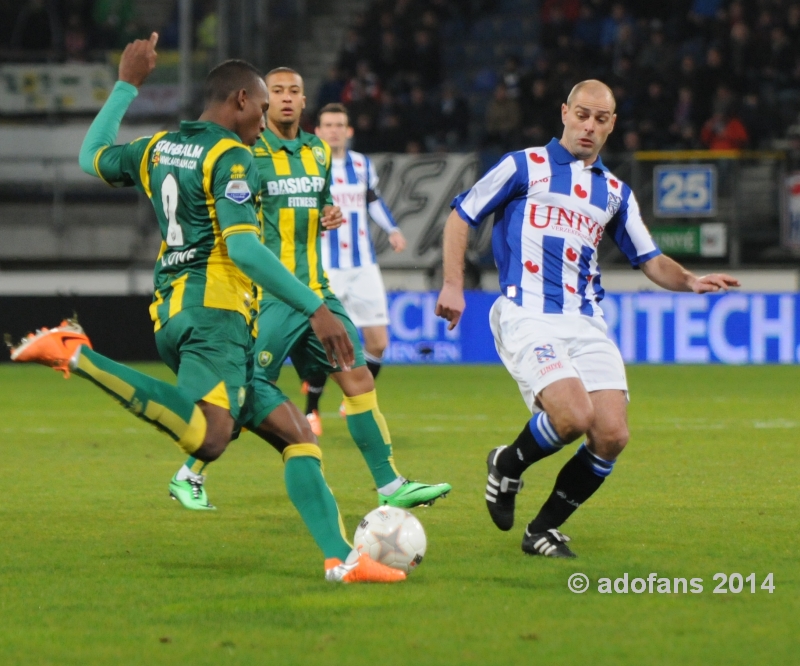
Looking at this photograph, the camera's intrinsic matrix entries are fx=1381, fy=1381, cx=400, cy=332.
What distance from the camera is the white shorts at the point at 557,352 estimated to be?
5551 millimetres

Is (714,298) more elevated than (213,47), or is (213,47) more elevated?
(213,47)

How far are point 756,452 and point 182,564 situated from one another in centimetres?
464

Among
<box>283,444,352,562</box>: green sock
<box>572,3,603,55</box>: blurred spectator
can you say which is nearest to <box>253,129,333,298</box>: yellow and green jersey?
<box>283,444,352,562</box>: green sock

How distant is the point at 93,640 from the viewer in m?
4.21

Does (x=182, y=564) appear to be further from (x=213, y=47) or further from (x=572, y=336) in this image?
(x=213, y=47)

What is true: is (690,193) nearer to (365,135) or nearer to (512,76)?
(512,76)

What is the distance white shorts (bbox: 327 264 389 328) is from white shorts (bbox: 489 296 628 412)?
4382 millimetres

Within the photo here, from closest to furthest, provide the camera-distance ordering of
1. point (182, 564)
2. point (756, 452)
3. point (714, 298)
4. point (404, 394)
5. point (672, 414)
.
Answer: point (182, 564) → point (756, 452) → point (672, 414) → point (404, 394) → point (714, 298)

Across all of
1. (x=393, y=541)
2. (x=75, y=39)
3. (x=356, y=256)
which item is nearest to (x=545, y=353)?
(x=393, y=541)

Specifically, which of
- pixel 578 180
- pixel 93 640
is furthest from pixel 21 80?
pixel 93 640

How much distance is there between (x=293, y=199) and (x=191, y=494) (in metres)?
1.60

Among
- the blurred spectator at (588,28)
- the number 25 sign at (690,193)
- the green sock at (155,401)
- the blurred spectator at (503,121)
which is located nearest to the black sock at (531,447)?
the green sock at (155,401)

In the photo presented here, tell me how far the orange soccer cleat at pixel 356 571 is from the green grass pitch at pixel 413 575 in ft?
0.22

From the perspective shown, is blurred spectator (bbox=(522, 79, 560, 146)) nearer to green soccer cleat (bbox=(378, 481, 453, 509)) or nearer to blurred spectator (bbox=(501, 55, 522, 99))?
blurred spectator (bbox=(501, 55, 522, 99))
